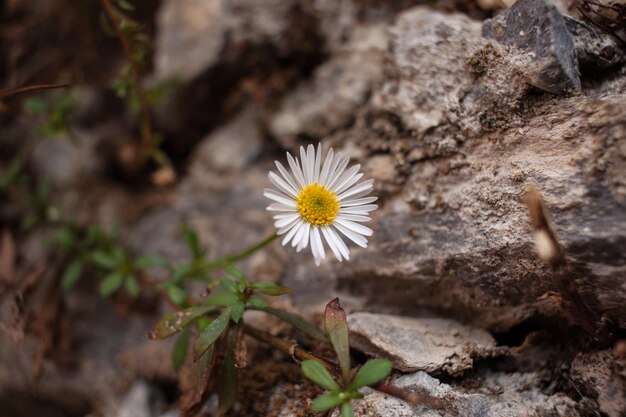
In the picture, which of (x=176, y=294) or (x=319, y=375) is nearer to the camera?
(x=319, y=375)

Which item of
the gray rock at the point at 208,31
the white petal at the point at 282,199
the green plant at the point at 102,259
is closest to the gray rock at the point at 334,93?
the gray rock at the point at 208,31

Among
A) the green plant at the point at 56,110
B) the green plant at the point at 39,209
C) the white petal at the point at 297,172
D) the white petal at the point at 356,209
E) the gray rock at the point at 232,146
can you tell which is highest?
the green plant at the point at 56,110

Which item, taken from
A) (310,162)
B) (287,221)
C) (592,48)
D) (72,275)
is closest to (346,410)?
(287,221)

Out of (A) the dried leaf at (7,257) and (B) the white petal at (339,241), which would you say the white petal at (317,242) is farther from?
(A) the dried leaf at (7,257)

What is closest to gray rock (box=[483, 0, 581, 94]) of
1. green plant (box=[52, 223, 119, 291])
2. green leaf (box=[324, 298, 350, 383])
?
green leaf (box=[324, 298, 350, 383])

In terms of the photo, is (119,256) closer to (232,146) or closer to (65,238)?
(65,238)

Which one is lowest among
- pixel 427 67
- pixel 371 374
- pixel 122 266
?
pixel 371 374

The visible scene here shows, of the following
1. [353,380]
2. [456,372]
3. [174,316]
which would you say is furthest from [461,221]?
[174,316]

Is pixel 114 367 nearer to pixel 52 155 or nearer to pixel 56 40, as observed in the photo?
pixel 52 155
